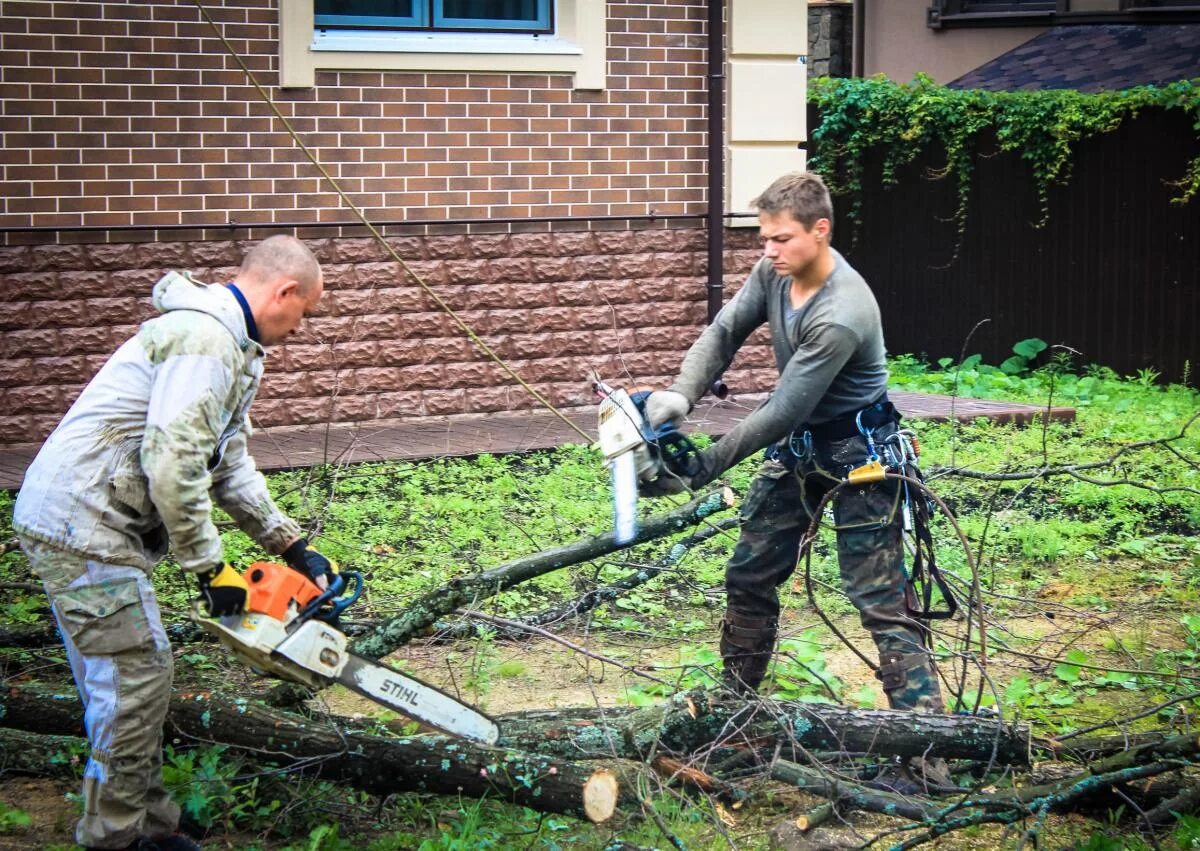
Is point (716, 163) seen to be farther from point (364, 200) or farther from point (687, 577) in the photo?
point (687, 577)

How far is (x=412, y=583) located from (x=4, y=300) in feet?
13.8

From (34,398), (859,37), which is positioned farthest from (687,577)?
(859,37)

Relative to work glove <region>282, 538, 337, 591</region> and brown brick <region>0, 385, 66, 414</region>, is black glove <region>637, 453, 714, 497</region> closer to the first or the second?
work glove <region>282, 538, 337, 591</region>

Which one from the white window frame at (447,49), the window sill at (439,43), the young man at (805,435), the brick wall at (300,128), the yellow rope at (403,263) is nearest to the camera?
the young man at (805,435)

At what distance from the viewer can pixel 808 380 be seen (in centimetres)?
456

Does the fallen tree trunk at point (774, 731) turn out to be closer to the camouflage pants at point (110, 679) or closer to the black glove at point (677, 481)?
the black glove at point (677, 481)

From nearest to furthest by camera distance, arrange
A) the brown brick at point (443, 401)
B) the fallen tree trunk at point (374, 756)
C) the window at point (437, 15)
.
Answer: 1. the fallen tree trunk at point (374, 756)
2. the window at point (437, 15)
3. the brown brick at point (443, 401)

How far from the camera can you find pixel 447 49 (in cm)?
988

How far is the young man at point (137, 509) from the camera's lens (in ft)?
11.7

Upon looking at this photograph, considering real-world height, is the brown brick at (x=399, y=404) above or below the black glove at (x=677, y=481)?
below

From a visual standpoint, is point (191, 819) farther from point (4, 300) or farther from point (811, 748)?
point (4, 300)

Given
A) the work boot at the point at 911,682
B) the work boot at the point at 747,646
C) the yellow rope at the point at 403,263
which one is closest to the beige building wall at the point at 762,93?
the yellow rope at the point at 403,263

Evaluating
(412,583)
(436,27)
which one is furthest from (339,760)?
(436,27)

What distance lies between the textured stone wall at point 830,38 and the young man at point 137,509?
17.2m
